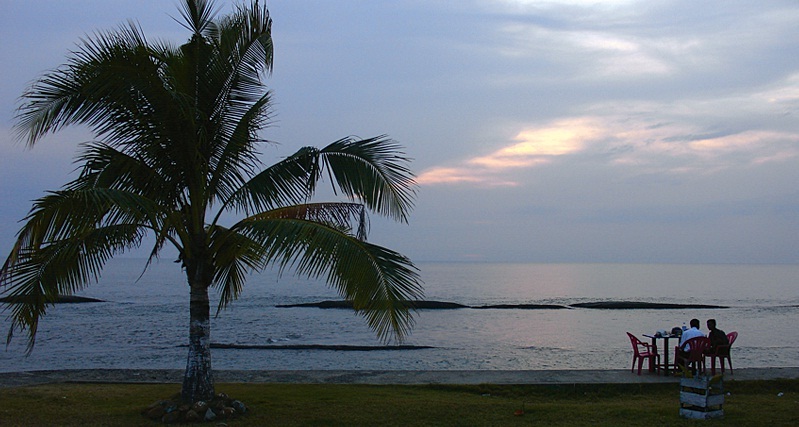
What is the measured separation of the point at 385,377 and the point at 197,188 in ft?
20.2

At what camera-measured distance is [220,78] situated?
29.4 ft

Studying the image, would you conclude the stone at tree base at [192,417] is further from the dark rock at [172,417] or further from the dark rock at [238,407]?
the dark rock at [238,407]

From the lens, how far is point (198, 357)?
29.4ft

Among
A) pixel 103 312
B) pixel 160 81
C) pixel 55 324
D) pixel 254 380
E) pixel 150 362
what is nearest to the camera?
pixel 160 81

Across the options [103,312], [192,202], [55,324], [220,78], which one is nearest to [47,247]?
[192,202]

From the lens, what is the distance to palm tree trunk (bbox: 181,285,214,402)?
8.95 meters

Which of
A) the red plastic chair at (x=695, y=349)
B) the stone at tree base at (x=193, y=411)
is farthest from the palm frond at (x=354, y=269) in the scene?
the red plastic chair at (x=695, y=349)

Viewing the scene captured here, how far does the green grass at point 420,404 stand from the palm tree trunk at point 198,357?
24.6 inches

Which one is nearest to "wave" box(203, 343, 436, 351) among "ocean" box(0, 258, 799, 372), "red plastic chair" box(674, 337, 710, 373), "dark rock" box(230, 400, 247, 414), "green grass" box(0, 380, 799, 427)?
"ocean" box(0, 258, 799, 372)

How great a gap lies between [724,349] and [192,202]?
985 cm

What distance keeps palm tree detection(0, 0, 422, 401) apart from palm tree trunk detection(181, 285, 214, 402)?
15mm

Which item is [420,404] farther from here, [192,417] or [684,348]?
[684,348]

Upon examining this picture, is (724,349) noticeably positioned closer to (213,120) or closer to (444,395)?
(444,395)

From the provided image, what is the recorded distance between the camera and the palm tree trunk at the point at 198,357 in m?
8.95
